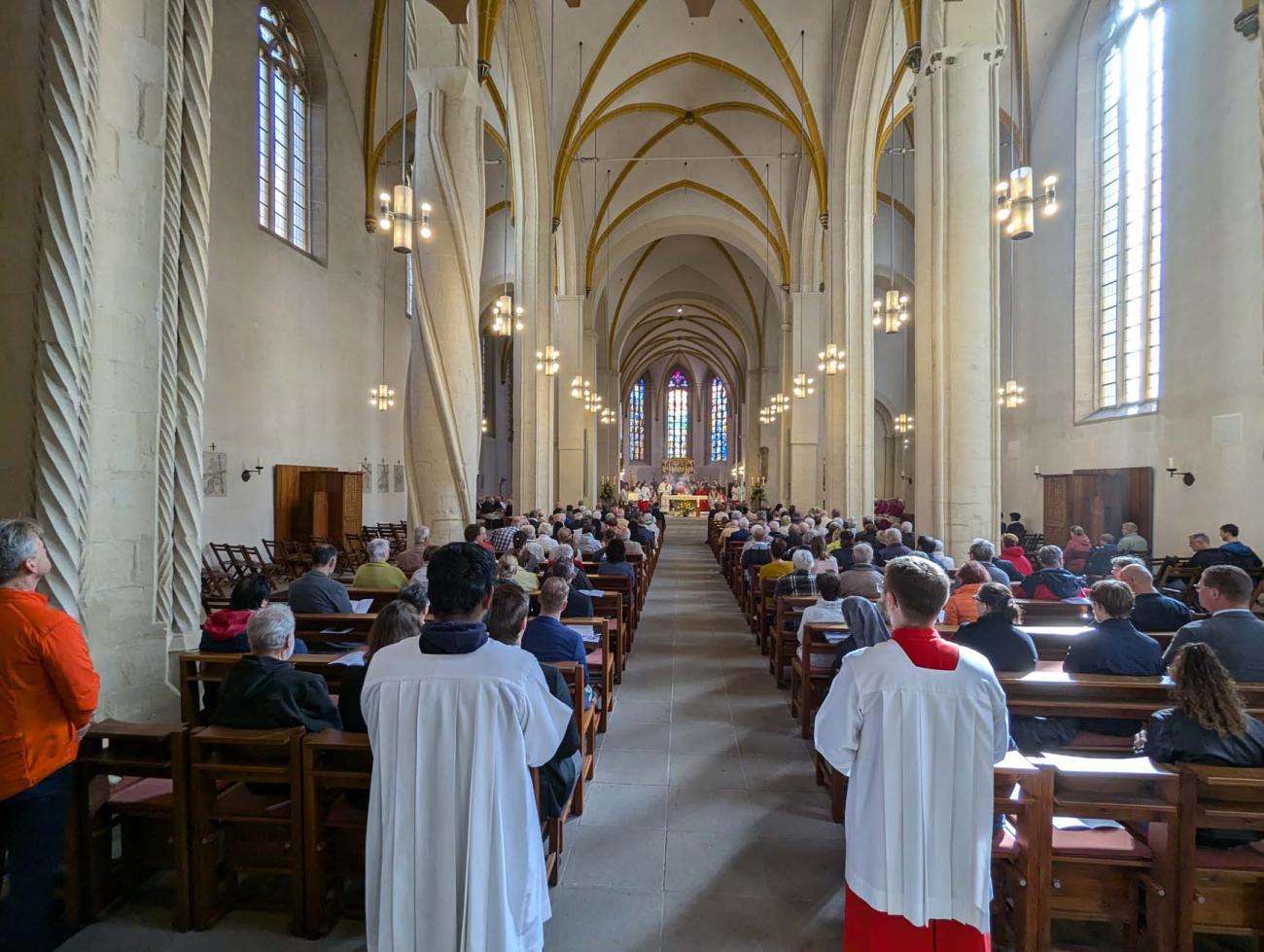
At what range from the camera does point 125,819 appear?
310cm

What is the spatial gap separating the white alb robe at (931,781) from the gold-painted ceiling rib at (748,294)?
96.2ft

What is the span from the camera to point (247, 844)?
9.85ft

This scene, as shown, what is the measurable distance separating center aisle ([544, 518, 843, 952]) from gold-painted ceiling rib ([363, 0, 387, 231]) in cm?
1445

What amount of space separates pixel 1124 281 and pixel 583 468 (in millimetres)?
14774

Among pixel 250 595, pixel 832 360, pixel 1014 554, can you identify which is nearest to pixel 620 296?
pixel 832 360

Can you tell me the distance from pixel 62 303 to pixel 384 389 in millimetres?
13595

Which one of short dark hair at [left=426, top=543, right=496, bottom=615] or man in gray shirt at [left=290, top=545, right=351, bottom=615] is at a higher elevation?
short dark hair at [left=426, top=543, right=496, bottom=615]

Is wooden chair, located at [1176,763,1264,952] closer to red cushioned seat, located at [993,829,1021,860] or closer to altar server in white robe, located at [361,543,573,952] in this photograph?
red cushioned seat, located at [993,829,1021,860]

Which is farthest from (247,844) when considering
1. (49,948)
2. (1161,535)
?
(1161,535)

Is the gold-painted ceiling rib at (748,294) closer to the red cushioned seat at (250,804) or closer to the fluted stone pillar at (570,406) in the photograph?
the fluted stone pillar at (570,406)

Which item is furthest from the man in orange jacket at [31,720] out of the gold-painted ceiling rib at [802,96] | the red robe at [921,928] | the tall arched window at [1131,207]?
the gold-painted ceiling rib at [802,96]

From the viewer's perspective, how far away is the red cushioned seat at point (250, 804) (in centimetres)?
290

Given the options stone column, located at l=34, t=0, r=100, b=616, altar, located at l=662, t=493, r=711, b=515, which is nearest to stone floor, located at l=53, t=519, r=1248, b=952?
stone column, located at l=34, t=0, r=100, b=616

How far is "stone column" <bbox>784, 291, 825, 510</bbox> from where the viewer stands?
20656 mm
